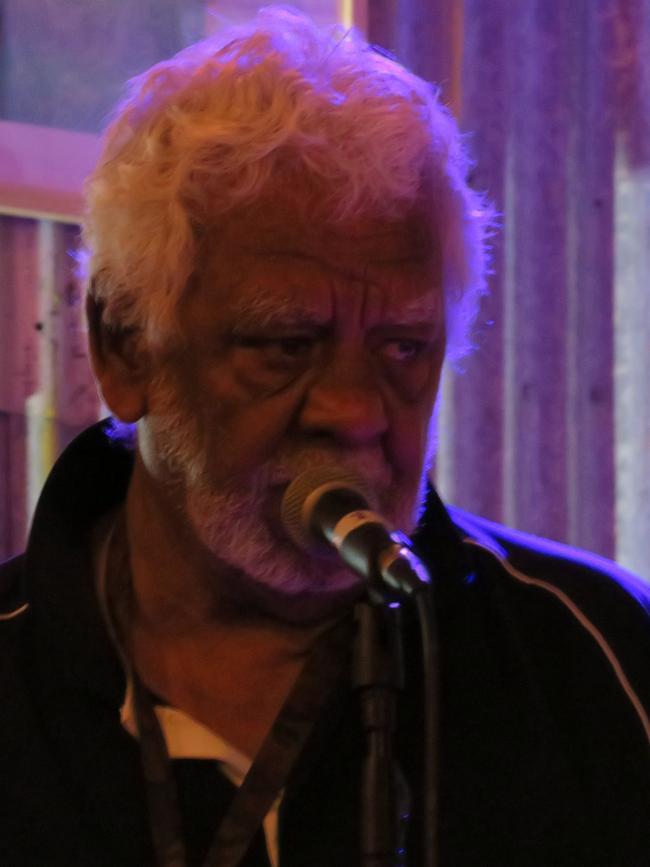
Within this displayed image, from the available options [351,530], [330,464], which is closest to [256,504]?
Answer: [330,464]

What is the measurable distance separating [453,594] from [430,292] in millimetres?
362

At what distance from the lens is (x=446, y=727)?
4.58 ft

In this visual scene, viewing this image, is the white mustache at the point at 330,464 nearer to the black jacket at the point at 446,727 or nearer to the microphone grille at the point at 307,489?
the microphone grille at the point at 307,489

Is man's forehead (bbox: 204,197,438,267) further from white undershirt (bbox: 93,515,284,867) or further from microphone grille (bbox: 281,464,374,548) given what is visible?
white undershirt (bbox: 93,515,284,867)

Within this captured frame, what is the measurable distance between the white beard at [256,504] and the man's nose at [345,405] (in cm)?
2

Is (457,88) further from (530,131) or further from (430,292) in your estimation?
(430,292)

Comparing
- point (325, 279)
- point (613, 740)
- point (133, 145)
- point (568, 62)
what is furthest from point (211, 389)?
point (568, 62)

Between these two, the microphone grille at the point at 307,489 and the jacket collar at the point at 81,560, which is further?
the jacket collar at the point at 81,560

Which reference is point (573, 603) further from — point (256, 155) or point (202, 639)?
point (256, 155)

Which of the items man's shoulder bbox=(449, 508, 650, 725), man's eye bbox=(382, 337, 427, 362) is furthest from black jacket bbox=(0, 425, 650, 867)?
man's eye bbox=(382, 337, 427, 362)

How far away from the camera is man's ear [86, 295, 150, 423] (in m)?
1.48

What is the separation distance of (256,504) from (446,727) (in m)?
0.34

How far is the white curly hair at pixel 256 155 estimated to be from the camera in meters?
1.35

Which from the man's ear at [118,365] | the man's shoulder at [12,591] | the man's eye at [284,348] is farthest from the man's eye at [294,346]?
the man's shoulder at [12,591]
